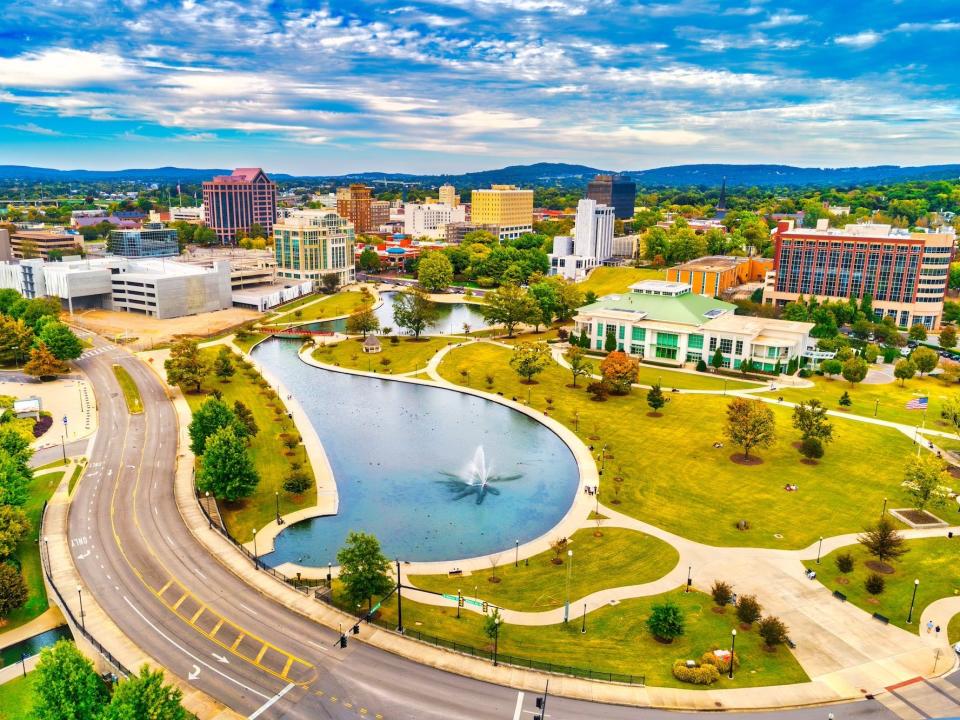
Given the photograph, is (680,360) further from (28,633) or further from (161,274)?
(161,274)

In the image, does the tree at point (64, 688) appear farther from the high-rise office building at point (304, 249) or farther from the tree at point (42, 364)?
the high-rise office building at point (304, 249)

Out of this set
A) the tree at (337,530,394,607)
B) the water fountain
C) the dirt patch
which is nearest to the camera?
the tree at (337,530,394,607)

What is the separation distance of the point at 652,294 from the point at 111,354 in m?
98.5

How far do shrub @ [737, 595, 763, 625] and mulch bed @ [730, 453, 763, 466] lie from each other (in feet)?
103

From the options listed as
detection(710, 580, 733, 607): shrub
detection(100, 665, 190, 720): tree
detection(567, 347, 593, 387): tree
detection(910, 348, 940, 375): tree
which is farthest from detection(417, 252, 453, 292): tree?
detection(100, 665, 190, 720): tree

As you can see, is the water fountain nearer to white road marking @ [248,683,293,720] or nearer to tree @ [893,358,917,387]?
white road marking @ [248,683,293,720]

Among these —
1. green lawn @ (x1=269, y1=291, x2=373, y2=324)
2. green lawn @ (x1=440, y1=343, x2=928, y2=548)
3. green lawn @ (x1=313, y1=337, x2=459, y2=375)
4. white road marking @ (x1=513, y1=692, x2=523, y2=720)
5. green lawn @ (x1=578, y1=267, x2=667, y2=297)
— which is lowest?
white road marking @ (x1=513, y1=692, x2=523, y2=720)

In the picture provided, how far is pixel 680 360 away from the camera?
119 meters

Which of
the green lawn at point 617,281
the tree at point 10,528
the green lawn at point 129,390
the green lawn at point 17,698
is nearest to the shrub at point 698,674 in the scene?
the green lawn at point 17,698

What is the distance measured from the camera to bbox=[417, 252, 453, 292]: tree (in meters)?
194

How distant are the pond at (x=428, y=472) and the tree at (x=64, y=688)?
21.9 m

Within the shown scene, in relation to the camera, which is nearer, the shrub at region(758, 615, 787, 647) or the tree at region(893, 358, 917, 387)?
the shrub at region(758, 615, 787, 647)

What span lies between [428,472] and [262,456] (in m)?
18.7

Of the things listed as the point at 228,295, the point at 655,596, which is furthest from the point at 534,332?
the point at 655,596
